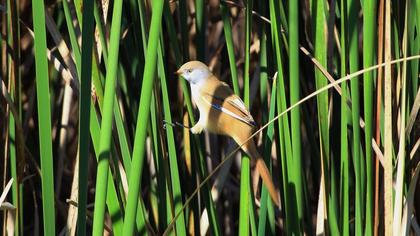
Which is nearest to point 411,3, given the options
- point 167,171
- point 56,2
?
point 167,171

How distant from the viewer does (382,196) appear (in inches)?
76.7

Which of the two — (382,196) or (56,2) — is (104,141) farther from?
(56,2)

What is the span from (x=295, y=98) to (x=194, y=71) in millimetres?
616

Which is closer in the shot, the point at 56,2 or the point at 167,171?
the point at 167,171

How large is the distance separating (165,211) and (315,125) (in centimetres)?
94

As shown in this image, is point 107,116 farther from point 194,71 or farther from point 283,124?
point 194,71

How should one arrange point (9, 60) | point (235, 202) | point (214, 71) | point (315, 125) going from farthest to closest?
1. point (235, 202)
2. point (214, 71)
3. point (315, 125)
4. point (9, 60)

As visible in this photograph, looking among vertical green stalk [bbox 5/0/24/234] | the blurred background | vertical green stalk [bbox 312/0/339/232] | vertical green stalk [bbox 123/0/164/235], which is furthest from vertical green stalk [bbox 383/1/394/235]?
vertical green stalk [bbox 5/0/24/234]

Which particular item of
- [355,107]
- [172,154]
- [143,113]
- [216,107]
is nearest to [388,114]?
[355,107]

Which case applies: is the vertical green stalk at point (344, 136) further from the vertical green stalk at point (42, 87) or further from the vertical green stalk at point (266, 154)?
the vertical green stalk at point (42, 87)

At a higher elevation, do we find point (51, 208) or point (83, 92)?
point (83, 92)

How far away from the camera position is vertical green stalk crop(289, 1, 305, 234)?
168 centimetres

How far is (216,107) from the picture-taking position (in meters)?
2.33

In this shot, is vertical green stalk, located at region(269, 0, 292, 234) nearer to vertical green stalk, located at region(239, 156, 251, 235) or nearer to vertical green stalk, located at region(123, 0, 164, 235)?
vertical green stalk, located at region(239, 156, 251, 235)
